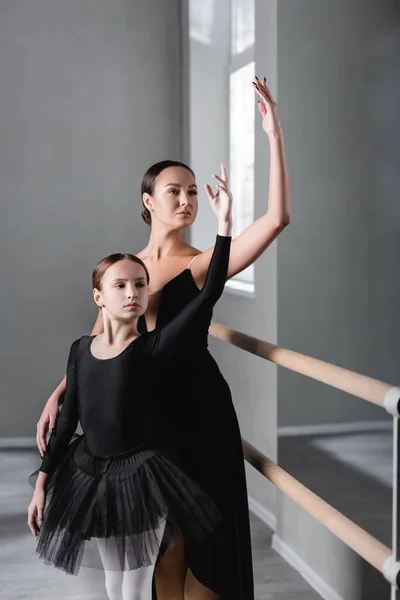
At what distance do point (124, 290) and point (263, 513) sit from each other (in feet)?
6.13

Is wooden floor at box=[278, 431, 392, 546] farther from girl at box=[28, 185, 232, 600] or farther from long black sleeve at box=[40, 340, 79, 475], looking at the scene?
long black sleeve at box=[40, 340, 79, 475]

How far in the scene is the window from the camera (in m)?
3.60

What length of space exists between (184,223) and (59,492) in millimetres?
624

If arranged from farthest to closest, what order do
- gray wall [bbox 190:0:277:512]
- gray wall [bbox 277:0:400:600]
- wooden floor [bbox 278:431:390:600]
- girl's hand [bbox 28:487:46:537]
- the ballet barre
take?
1. gray wall [bbox 190:0:277:512]
2. gray wall [bbox 277:0:400:600]
3. wooden floor [bbox 278:431:390:600]
4. girl's hand [bbox 28:487:46:537]
5. the ballet barre

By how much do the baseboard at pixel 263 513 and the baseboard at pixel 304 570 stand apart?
19 centimetres

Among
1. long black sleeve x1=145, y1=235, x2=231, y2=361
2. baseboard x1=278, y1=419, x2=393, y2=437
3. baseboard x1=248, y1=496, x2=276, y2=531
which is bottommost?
baseboard x1=248, y1=496, x2=276, y2=531

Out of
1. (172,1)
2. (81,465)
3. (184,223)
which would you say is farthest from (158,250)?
(172,1)

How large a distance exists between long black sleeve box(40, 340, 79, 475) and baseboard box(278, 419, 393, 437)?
3.07 feet

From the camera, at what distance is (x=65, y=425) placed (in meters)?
1.72

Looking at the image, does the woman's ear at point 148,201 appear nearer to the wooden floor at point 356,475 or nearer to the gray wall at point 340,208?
the gray wall at point 340,208

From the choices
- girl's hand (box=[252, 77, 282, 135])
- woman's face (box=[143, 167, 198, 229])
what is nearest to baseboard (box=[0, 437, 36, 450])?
woman's face (box=[143, 167, 198, 229])

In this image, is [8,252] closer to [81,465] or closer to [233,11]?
[233,11]

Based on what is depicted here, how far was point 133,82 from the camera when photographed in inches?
174

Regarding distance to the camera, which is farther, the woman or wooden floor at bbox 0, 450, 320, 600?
wooden floor at bbox 0, 450, 320, 600
